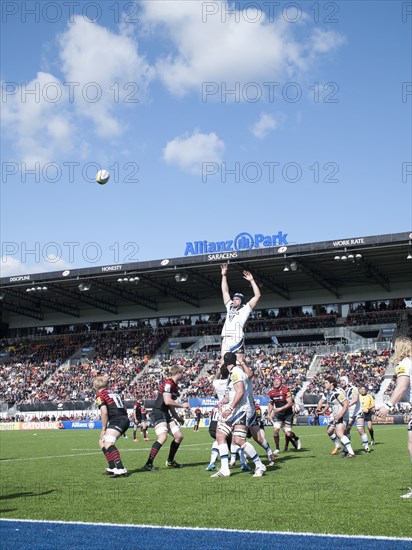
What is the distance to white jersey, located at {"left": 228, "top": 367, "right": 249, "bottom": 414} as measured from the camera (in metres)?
12.0

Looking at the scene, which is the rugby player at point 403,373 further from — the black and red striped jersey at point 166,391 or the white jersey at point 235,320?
the black and red striped jersey at point 166,391

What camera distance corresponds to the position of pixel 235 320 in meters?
12.6

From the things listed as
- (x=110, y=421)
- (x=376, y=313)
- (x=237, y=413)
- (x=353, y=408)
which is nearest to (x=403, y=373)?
(x=237, y=413)

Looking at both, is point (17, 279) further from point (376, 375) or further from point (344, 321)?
point (376, 375)

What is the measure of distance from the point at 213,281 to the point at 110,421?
44.9m

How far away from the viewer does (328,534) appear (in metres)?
6.58

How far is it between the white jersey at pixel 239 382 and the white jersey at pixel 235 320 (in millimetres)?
A: 772

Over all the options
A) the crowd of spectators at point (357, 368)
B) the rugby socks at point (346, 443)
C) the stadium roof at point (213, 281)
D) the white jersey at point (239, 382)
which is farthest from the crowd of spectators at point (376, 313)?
the white jersey at point (239, 382)

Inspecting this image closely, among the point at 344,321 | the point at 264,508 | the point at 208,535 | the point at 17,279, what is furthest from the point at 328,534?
the point at 17,279

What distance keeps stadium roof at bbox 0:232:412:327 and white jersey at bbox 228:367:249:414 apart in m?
35.8

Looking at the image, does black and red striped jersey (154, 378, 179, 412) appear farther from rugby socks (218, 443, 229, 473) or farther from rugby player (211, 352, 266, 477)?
rugby socks (218, 443, 229, 473)

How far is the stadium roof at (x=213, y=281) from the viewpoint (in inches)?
1954

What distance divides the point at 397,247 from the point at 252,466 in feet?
118

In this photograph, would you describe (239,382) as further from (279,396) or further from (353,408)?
(353,408)
